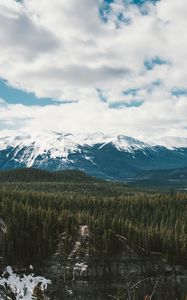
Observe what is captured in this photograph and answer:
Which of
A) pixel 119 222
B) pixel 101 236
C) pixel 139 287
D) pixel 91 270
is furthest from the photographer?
pixel 119 222

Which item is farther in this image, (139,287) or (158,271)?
(158,271)

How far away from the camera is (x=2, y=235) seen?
141 m

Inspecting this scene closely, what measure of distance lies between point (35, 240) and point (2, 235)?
33.5ft

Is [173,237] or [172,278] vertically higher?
[173,237]

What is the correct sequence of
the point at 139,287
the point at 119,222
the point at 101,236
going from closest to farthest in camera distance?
the point at 139,287
the point at 101,236
the point at 119,222

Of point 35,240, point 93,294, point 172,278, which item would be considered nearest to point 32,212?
point 35,240

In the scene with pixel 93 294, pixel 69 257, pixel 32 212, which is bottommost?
pixel 93 294

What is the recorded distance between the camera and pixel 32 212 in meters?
156

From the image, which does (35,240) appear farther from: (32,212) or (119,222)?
(119,222)

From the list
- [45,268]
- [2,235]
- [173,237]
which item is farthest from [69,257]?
[173,237]

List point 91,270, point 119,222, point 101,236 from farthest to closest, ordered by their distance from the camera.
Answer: point 119,222 → point 101,236 → point 91,270

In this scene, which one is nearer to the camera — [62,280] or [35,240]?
[62,280]

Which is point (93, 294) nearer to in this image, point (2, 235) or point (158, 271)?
point (158, 271)

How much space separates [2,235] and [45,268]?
18.5m
